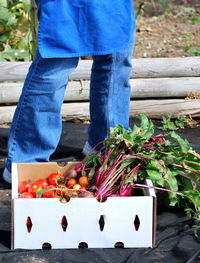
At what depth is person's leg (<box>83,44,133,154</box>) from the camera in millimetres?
Answer: 3254

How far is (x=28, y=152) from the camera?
3.26m

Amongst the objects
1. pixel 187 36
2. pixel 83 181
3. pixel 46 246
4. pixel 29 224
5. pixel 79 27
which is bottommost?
pixel 46 246

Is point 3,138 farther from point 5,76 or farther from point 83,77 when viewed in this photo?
point 83,77

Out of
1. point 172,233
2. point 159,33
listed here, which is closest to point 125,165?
point 172,233

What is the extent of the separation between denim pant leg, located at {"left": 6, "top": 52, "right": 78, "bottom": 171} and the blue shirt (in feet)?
0.29

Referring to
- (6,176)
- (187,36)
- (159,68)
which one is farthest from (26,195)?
(187,36)

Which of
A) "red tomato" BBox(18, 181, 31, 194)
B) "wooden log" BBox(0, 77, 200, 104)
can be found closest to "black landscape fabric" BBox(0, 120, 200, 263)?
"red tomato" BBox(18, 181, 31, 194)

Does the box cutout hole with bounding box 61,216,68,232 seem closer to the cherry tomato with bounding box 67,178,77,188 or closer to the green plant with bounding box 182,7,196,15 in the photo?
the cherry tomato with bounding box 67,178,77,188

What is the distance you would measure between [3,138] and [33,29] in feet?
2.71

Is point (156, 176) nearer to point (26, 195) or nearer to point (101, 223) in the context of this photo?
point (101, 223)

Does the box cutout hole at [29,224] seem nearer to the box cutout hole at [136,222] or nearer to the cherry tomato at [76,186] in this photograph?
the cherry tomato at [76,186]

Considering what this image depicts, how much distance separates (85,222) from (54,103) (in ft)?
2.65

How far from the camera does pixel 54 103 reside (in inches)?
123

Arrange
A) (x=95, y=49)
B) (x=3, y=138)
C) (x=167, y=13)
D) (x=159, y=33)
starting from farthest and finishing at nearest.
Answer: (x=167, y=13) < (x=159, y=33) < (x=3, y=138) < (x=95, y=49)
